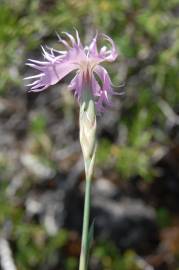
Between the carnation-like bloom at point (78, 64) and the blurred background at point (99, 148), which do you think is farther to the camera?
the blurred background at point (99, 148)

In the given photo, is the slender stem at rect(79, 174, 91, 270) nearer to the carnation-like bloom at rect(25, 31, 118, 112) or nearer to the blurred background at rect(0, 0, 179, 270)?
the carnation-like bloom at rect(25, 31, 118, 112)

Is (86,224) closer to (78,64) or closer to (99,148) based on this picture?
(78,64)

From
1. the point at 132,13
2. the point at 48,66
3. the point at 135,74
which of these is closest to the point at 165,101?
the point at 135,74

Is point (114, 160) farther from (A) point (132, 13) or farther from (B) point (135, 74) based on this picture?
(A) point (132, 13)

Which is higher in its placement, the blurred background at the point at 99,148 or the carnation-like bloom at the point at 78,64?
the carnation-like bloom at the point at 78,64

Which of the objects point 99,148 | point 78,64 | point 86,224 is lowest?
point 99,148

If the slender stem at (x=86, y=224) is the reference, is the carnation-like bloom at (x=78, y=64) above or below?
above

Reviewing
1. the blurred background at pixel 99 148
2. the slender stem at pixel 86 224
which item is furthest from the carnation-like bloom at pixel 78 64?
the blurred background at pixel 99 148

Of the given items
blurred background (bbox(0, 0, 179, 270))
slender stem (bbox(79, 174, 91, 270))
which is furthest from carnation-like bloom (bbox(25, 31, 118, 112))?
blurred background (bbox(0, 0, 179, 270))

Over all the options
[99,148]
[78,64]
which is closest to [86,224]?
[78,64]

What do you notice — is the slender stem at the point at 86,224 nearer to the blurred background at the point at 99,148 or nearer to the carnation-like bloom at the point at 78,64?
the carnation-like bloom at the point at 78,64
